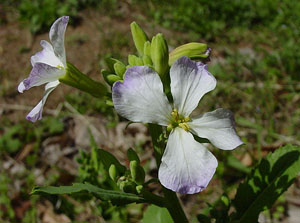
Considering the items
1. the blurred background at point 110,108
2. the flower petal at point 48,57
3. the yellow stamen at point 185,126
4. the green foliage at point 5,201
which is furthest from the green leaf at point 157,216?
the green foliage at point 5,201

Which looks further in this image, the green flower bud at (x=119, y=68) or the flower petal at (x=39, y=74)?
the green flower bud at (x=119, y=68)

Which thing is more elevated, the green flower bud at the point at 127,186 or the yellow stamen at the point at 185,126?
the yellow stamen at the point at 185,126

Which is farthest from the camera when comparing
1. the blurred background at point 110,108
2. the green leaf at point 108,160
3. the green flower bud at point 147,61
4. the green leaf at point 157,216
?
the blurred background at point 110,108

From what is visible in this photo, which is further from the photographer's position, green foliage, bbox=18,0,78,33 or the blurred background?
green foliage, bbox=18,0,78,33

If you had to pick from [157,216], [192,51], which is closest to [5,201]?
[157,216]

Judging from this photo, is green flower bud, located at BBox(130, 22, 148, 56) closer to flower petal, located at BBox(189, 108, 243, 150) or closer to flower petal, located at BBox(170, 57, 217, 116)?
flower petal, located at BBox(170, 57, 217, 116)

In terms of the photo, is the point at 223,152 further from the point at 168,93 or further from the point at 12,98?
Answer: the point at 12,98

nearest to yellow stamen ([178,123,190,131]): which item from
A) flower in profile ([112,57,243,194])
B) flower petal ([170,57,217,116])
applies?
flower in profile ([112,57,243,194])

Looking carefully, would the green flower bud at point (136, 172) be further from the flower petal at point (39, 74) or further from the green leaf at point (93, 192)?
the flower petal at point (39, 74)
